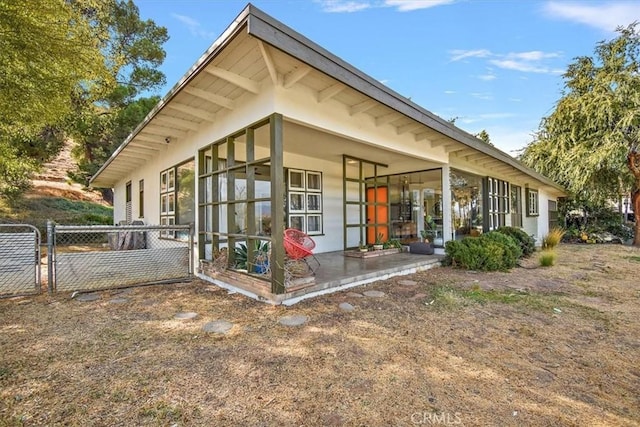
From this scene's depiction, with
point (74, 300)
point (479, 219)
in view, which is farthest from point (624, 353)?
point (479, 219)

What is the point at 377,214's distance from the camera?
8578 millimetres

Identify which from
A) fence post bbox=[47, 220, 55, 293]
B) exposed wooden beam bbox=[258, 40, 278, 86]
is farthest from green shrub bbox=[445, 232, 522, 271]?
fence post bbox=[47, 220, 55, 293]

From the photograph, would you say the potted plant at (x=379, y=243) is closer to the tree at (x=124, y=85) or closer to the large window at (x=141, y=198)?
the large window at (x=141, y=198)

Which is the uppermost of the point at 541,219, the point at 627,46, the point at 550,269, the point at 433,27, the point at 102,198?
the point at 627,46

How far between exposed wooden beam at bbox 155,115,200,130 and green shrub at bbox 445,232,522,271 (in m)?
5.88

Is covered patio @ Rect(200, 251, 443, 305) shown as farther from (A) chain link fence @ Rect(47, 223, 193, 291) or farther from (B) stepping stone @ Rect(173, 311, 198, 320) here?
(B) stepping stone @ Rect(173, 311, 198, 320)

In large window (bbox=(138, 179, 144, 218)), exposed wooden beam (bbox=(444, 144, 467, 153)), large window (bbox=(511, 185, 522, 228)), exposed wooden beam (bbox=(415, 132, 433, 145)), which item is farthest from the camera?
large window (bbox=(511, 185, 522, 228))

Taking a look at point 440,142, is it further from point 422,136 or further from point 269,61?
point 269,61

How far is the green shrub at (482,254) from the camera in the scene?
6441mm

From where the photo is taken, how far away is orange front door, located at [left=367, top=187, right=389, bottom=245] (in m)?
8.48

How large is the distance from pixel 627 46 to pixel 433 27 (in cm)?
903

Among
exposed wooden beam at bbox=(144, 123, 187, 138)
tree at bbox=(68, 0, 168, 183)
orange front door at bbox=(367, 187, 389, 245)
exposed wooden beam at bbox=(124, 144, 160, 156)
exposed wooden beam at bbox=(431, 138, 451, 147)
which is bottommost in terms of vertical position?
orange front door at bbox=(367, 187, 389, 245)

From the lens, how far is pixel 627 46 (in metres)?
11.6

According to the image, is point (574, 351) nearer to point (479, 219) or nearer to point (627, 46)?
point (479, 219)
